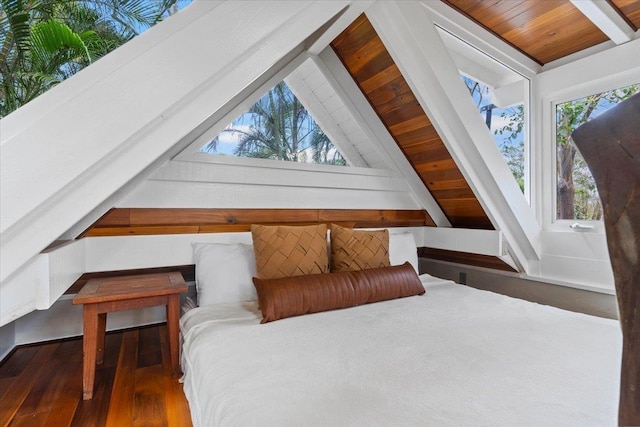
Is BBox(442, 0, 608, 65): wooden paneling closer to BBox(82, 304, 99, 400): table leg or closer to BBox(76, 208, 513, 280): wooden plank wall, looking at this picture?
BBox(76, 208, 513, 280): wooden plank wall

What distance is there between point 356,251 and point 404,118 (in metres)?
0.99

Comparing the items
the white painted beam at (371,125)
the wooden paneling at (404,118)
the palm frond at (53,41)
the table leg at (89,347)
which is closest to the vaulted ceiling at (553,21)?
the wooden paneling at (404,118)

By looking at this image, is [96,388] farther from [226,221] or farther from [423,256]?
[423,256]

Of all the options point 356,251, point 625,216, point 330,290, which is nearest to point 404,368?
point 330,290

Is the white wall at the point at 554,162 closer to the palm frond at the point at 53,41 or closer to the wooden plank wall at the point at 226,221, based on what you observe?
the wooden plank wall at the point at 226,221

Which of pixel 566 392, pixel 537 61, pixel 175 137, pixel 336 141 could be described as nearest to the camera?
pixel 566 392

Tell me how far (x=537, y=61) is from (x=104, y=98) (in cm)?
263

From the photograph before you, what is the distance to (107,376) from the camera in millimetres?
1678

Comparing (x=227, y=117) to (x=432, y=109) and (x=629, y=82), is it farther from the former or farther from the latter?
(x=629, y=82)

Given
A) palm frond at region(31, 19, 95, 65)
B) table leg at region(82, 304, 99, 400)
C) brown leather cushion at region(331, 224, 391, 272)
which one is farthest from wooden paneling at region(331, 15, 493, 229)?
table leg at region(82, 304, 99, 400)

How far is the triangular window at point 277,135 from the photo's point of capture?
2262 mm

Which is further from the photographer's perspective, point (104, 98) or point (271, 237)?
point (271, 237)

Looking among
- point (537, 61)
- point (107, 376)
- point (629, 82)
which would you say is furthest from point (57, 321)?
point (629, 82)

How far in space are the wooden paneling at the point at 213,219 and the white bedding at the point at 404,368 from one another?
0.67 m
